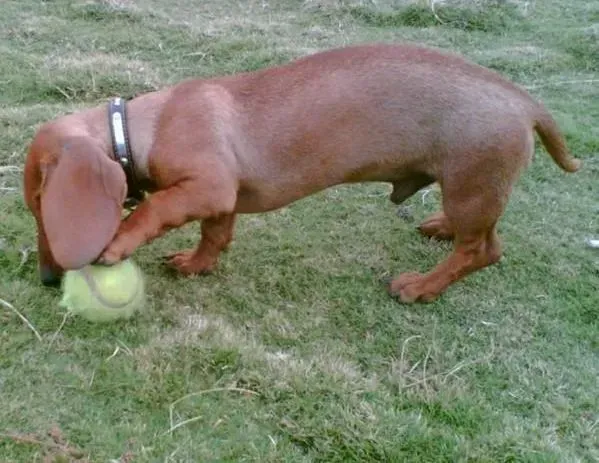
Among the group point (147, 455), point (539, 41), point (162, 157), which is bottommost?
point (539, 41)

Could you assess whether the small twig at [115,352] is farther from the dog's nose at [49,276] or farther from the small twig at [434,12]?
the small twig at [434,12]

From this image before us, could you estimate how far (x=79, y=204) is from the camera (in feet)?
9.28

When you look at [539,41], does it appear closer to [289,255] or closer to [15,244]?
[289,255]

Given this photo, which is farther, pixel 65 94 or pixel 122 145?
pixel 65 94

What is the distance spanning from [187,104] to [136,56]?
124 inches

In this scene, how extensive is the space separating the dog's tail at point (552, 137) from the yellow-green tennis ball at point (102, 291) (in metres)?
1.85

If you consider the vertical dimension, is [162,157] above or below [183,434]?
above

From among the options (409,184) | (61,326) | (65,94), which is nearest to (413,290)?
(409,184)

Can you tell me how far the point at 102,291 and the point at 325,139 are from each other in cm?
112

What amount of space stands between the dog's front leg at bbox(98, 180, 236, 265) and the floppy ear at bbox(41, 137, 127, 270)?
0.16 m

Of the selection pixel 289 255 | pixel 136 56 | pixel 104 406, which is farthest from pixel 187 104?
pixel 136 56

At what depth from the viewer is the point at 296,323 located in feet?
11.1

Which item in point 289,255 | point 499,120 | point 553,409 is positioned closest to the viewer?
point 553,409

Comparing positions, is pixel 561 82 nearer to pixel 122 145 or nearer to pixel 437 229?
pixel 437 229
